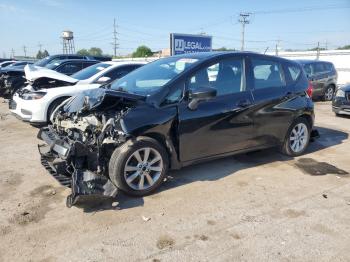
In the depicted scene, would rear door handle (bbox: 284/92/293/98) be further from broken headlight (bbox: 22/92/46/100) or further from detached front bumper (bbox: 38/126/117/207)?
broken headlight (bbox: 22/92/46/100)

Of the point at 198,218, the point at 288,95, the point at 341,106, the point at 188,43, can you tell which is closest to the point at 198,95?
the point at 198,218

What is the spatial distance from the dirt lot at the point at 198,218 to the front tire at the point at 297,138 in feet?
1.29

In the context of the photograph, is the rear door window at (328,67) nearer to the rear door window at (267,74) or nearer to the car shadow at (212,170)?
the car shadow at (212,170)

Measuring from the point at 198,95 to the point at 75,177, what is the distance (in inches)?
69.9

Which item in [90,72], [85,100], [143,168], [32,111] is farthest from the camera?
[90,72]

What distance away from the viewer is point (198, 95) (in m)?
4.52

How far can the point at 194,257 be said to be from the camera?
3.14 m

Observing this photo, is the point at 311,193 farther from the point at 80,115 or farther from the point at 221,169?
the point at 80,115

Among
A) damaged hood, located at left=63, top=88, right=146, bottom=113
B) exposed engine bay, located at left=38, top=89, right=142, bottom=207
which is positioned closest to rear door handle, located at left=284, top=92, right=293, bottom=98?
damaged hood, located at left=63, top=88, right=146, bottom=113

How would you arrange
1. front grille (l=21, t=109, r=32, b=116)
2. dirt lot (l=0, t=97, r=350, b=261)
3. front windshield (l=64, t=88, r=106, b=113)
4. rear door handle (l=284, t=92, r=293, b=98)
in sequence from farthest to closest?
front grille (l=21, t=109, r=32, b=116) → rear door handle (l=284, t=92, r=293, b=98) → front windshield (l=64, t=88, r=106, b=113) → dirt lot (l=0, t=97, r=350, b=261)

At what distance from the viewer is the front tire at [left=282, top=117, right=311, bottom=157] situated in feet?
19.7

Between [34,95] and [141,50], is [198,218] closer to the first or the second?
[34,95]

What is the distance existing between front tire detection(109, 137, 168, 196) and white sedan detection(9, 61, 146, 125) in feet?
11.5

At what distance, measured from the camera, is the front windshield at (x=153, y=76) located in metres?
4.77
